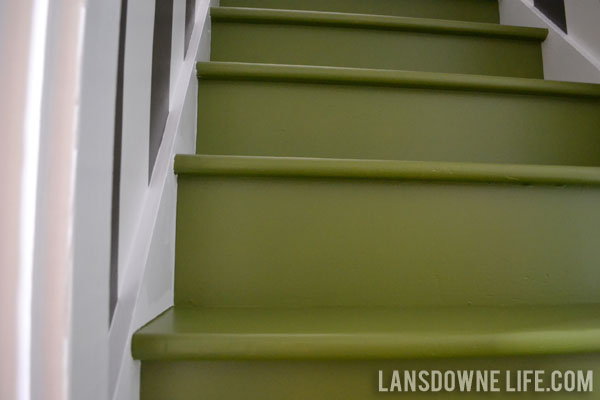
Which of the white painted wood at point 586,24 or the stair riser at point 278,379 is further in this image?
the white painted wood at point 586,24

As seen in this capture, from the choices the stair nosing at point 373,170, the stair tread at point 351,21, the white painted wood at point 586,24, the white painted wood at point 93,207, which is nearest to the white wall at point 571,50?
the white painted wood at point 586,24

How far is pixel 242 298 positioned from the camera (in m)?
0.67

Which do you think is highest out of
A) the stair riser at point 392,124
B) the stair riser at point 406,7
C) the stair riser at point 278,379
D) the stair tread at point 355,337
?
the stair riser at point 406,7

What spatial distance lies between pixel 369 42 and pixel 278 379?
920 millimetres

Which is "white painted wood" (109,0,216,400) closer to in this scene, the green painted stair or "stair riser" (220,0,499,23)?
the green painted stair

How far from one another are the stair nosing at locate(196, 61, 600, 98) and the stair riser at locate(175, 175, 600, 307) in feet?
0.91

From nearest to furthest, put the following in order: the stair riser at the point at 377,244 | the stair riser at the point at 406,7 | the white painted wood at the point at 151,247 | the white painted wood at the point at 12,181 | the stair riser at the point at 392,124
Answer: the white painted wood at the point at 12,181, the white painted wood at the point at 151,247, the stair riser at the point at 377,244, the stair riser at the point at 392,124, the stair riser at the point at 406,7

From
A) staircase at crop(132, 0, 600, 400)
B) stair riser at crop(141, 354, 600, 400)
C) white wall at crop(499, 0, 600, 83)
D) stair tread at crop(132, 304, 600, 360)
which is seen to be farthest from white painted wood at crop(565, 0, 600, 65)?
stair riser at crop(141, 354, 600, 400)

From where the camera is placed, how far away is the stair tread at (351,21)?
3.60 feet

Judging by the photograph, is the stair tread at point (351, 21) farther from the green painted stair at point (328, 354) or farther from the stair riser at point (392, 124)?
the green painted stair at point (328, 354)

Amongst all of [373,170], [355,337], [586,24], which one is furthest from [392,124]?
[586,24]

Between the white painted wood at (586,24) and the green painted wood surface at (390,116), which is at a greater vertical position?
the white painted wood at (586,24)

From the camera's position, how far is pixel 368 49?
114 cm

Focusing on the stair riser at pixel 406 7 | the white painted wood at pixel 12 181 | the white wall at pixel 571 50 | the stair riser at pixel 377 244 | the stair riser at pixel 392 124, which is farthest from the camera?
the stair riser at pixel 406 7
